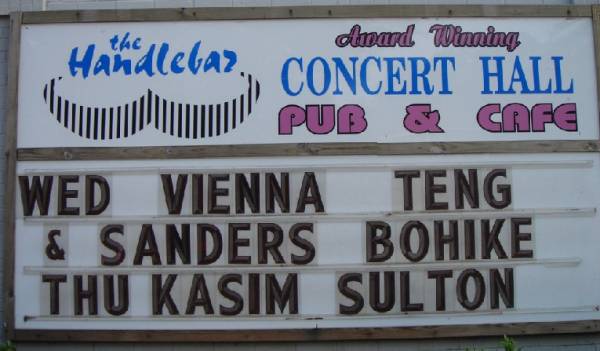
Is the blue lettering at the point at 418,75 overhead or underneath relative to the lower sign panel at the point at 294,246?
overhead

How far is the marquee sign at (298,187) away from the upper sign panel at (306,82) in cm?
2

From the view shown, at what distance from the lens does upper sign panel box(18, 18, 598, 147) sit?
530 cm

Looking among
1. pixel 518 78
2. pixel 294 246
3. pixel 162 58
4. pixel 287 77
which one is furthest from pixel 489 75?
pixel 162 58

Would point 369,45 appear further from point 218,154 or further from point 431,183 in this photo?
point 218,154

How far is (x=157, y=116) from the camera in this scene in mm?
5305

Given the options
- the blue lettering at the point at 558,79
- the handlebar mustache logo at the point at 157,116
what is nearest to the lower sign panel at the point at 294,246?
the handlebar mustache logo at the point at 157,116

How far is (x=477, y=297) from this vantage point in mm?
5215

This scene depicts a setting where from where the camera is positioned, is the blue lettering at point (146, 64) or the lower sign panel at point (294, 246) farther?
the blue lettering at point (146, 64)

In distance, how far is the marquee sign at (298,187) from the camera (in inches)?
204

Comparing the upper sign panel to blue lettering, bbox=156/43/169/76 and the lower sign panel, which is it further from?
the lower sign panel

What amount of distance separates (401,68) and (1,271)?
13.8 feet

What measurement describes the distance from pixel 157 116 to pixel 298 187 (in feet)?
4.81

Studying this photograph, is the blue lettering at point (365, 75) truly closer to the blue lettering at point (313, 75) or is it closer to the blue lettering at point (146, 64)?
the blue lettering at point (313, 75)

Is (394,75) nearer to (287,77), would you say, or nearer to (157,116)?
(287,77)
